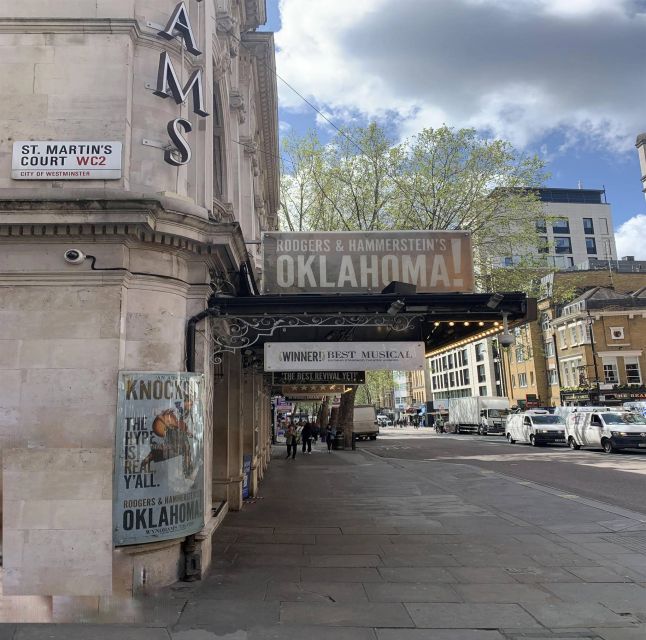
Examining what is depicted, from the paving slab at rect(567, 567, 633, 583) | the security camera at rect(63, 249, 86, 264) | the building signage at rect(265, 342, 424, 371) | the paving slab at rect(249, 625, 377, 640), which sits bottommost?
the paving slab at rect(567, 567, 633, 583)

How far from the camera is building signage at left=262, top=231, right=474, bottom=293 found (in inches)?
348

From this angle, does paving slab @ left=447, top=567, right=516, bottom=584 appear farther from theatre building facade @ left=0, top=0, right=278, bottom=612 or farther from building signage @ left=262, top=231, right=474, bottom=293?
building signage @ left=262, top=231, right=474, bottom=293

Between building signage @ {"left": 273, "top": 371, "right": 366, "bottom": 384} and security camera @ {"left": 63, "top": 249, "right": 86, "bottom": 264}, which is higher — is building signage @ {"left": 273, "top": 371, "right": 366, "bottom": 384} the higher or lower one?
the lower one

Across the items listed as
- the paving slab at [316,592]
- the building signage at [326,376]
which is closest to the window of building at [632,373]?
the building signage at [326,376]

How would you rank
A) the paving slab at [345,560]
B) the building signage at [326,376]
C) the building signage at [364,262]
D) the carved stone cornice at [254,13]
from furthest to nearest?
1. the building signage at [326,376]
2. the carved stone cornice at [254,13]
3. the building signage at [364,262]
4. the paving slab at [345,560]

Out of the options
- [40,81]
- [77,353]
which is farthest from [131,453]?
[40,81]

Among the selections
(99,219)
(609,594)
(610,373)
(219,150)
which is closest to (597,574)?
(609,594)

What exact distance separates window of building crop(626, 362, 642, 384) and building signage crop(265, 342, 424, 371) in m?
51.4

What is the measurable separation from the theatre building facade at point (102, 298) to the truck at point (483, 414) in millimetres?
46857

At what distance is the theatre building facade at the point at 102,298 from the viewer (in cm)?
620

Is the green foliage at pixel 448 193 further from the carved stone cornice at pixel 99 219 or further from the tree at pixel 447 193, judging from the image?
the carved stone cornice at pixel 99 219

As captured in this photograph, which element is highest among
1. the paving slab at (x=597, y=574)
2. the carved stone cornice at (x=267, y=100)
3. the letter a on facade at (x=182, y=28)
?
the carved stone cornice at (x=267, y=100)

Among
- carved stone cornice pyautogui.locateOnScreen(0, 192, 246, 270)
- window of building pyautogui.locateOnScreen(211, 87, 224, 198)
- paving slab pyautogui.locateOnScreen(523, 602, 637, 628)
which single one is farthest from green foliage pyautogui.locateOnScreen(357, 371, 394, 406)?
paving slab pyautogui.locateOnScreen(523, 602, 637, 628)

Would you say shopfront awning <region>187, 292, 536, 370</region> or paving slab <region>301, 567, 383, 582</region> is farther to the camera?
shopfront awning <region>187, 292, 536, 370</region>
